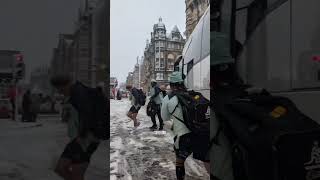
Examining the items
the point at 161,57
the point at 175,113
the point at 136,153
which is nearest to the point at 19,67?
the point at 161,57

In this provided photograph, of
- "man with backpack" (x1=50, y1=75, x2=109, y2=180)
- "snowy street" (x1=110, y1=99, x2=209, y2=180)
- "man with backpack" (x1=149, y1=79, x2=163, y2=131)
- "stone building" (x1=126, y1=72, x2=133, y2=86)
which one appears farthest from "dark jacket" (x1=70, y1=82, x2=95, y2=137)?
"man with backpack" (x1=149, y1=79, x2=163, y2=131)

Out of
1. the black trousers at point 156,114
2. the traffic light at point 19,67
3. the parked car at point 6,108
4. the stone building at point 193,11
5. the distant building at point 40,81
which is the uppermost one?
the stone building at point 193,11

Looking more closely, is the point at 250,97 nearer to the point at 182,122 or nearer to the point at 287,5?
the point at 287,5

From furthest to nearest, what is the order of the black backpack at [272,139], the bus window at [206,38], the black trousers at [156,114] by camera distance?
the black trousers at [156,114]
the bus window at [206,38]
the black backpack at [272,139]

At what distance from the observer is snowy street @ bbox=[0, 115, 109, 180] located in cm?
120

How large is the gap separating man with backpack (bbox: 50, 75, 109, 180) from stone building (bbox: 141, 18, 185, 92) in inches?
12.1

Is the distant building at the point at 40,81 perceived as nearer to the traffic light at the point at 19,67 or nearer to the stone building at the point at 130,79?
the traffic light at the point at 19,67

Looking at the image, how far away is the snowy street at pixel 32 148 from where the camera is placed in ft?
3.93

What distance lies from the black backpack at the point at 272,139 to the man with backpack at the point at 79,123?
1.56 ft

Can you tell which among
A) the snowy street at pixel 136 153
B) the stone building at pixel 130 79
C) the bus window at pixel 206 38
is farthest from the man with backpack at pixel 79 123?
the bus window at pixel 206 38

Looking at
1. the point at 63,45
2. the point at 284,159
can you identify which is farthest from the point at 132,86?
A: the point at 284,159

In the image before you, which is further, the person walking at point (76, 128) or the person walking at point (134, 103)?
the person walking at point (134, 103)

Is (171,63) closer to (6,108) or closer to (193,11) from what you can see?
(193,11)

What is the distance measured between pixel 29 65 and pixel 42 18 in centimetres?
15
